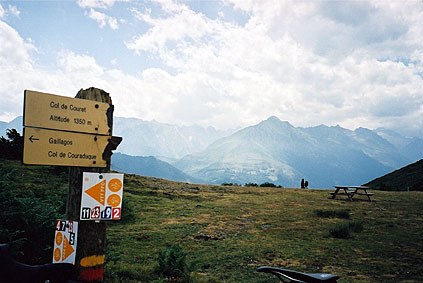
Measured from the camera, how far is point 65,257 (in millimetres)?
3439

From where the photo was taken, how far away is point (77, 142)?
3.46 meters

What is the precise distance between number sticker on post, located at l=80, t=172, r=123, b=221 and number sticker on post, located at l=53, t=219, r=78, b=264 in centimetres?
22

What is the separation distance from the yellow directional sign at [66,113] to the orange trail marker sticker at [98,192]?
2.23 feet

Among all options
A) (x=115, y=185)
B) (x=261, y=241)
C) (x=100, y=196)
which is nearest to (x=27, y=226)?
(x=100, y=196)

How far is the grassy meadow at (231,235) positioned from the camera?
530 centimetres

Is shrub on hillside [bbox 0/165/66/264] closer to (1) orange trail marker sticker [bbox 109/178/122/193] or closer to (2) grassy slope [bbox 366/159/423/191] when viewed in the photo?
(1) orange trail marker sticker [bbox 109/178/122/193]

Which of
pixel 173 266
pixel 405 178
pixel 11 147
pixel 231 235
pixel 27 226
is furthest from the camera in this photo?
pixel 405 178

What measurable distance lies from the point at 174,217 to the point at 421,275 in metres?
8.49

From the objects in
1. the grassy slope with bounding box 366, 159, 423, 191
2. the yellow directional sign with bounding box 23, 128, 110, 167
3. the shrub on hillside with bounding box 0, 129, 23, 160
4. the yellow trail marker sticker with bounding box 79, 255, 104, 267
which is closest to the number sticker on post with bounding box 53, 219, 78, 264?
the yellow trail marker sticker with bounding box 79, 255, 104, 267

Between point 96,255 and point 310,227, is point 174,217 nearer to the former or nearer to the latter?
point 310,227

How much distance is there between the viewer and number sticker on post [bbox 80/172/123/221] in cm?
339

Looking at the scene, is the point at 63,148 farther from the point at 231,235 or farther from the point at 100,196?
the point at 231,235

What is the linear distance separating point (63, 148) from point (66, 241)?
3.80ft

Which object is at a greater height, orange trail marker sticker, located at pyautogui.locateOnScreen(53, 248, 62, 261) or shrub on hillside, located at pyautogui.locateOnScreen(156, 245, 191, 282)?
orange trail marker sticker, located at pyautogui.locateOnScreen(53, 248, 62, 261)
